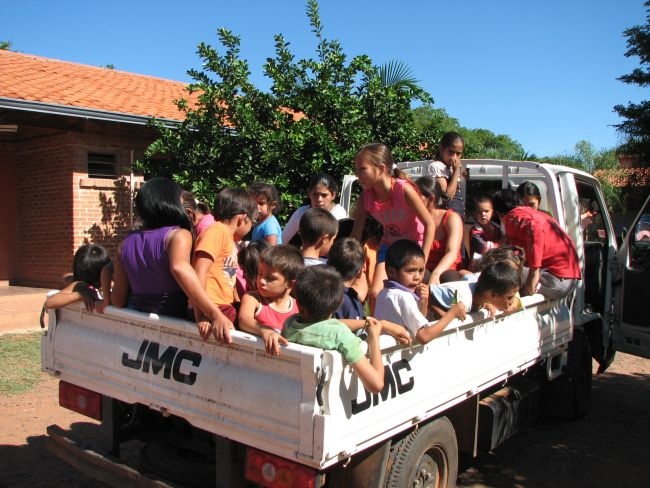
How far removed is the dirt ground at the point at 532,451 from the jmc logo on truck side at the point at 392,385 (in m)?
1.74

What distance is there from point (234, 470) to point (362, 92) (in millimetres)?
7114

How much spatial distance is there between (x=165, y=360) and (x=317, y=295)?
886 mm

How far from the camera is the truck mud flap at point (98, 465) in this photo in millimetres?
2939

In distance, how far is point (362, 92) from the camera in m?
9.04

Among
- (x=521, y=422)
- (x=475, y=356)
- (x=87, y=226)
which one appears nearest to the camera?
(x=475, y=356)

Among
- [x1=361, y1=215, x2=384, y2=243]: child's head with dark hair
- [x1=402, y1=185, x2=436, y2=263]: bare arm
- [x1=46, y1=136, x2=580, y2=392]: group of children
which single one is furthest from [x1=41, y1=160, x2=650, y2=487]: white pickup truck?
[x1=361, y1=215, x2=384, y2=243]: child's head with dark hair

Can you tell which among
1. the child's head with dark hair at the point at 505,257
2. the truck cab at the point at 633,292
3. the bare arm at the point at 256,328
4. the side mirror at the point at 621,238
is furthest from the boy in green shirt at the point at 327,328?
the side mirror at the point at 621,238

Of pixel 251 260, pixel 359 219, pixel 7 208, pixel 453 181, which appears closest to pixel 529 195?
pixel 453 181


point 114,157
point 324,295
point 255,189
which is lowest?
point 324,295

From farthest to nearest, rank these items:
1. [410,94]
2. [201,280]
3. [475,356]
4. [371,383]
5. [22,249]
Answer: [22,249], [410,94], [475,356], [201,280], [371,383]

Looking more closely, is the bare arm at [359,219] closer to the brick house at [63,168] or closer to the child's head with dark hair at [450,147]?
the child's head with dark hair at [450,147]

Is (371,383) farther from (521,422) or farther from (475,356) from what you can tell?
(521,422)

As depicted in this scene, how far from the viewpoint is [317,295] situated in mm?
2654

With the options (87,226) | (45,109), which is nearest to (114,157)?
(87,226)
